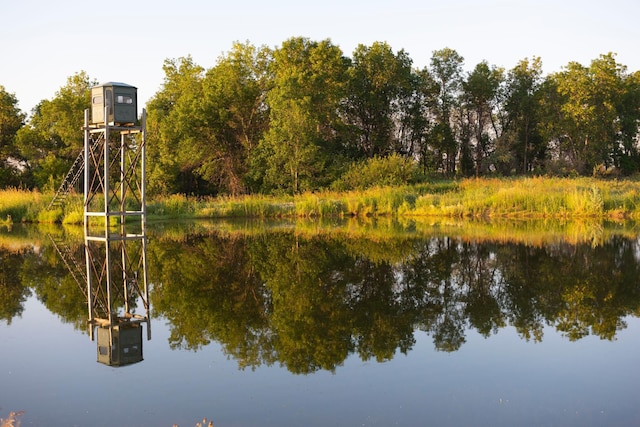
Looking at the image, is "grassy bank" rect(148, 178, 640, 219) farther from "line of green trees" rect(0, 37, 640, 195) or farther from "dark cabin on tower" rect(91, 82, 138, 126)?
"dark cabin on tower" rect(91, 82, 138, 126)

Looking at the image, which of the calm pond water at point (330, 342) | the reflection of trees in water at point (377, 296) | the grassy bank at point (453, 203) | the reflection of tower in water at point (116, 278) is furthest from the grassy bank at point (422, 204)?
the calm pond water at point (330, 342)

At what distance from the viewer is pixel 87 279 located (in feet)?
37.1

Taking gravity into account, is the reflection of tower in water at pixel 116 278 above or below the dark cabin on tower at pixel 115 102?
below

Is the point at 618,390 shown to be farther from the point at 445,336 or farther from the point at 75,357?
the point at 75,357

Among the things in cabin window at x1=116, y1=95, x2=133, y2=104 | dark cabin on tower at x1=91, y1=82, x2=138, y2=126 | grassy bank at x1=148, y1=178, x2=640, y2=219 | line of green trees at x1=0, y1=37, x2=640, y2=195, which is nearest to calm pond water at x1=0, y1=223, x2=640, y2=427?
dark cabin on tower at x1=91, y1=82, x2=138, y2=126

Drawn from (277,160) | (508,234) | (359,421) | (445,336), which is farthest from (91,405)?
(277,160)

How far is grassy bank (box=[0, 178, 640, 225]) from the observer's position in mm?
27094

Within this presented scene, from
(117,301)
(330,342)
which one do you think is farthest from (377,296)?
(117,301)

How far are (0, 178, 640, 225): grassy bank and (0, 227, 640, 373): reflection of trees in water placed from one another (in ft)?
39.5

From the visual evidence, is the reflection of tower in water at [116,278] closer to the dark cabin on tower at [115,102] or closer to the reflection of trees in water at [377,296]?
the dark cabin on tower at [115,102]

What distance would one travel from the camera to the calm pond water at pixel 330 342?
5.06m

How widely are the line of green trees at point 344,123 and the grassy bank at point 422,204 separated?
191 inches

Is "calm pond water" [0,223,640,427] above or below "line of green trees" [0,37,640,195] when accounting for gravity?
below

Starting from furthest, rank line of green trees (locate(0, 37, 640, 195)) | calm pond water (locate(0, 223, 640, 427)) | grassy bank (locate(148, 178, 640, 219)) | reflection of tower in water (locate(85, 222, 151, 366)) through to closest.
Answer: line of green trees (locate(0, 37, 640, 195)) → grassy bank (locate(148, 178, 640, 219)) → reflection of tower in water (locate(85, 222, 151, 366)) → calm pond water (locate(0, 223, 640, 427))
